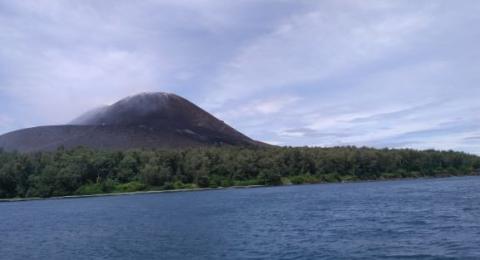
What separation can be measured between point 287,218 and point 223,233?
1115 cm

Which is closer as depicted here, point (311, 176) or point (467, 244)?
point (467, 244)

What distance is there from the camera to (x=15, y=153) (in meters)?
159

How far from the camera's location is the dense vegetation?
139875 mm

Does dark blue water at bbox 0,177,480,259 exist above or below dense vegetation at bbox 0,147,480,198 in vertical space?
below

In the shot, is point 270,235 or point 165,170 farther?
point 165,170

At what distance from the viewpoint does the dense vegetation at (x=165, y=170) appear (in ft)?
459

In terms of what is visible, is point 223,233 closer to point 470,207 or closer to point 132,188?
point 470,207

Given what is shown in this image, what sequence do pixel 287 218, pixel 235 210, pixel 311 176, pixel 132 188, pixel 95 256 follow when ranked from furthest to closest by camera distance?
pixel 311 176 → pixel 132 188 → pixel 235 210 → pixel 287 218 → pixel 95 256

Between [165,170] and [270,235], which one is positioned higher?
[165,170]

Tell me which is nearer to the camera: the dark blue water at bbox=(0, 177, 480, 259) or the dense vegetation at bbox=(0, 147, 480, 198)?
the dark blue water at bbox=(0, 177, 480, 259)

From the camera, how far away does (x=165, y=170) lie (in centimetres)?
14488

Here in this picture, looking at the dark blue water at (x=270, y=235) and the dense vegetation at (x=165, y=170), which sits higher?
the dense vegetation at (x=165, y=170)

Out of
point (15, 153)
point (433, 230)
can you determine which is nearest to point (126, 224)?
point (433, 230)

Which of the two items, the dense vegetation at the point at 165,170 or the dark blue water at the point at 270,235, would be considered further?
the dense vegetation at the point at 165,170
